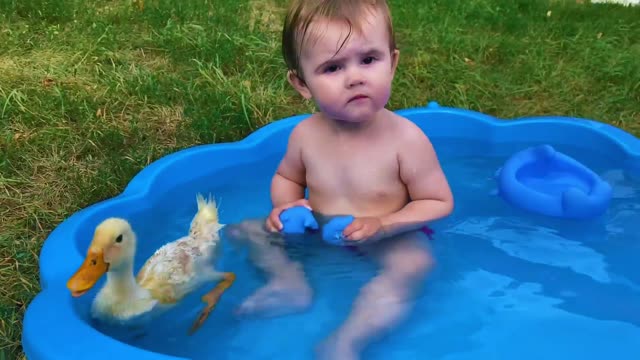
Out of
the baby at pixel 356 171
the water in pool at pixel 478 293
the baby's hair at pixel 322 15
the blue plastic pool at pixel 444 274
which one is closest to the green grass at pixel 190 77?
the blue plastic pool at pixel 444 274

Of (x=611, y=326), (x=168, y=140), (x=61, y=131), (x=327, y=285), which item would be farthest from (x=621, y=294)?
(x=61, y=131)

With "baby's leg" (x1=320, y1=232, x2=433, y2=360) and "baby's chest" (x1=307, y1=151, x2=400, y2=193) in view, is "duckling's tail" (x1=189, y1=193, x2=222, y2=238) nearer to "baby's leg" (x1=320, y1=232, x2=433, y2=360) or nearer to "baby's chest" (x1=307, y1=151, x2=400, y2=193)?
"baby's chest" (x1=307, y1=151, x2=400, y2=193)

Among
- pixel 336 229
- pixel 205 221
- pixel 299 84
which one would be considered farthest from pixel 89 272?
pixel 299 84

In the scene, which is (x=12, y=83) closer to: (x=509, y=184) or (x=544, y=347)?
(x=509, y=184)

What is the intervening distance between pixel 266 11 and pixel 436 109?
146cm

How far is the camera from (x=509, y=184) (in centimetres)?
245

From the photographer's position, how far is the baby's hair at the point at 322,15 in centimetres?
193

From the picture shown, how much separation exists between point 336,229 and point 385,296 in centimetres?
22

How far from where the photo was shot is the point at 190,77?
3309mm

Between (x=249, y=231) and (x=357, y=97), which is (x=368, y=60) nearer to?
(x=357, y=97)

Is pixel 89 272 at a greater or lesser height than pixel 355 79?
lesser

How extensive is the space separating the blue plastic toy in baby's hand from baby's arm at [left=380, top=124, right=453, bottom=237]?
0.39 feet

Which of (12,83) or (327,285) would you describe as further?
(12,83)

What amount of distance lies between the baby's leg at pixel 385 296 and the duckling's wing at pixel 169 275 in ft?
1.19
